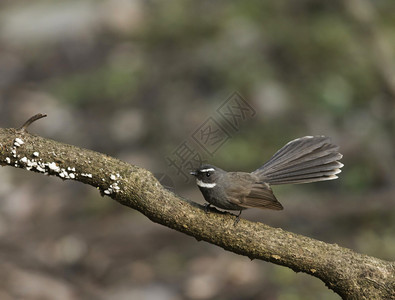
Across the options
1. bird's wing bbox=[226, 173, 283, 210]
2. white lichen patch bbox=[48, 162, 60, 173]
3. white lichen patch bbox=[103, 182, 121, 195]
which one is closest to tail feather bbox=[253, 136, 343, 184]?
bird's wing bbox=[226, 173, 283, 210]

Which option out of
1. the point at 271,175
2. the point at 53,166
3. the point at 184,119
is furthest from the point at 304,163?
the point at 184,119

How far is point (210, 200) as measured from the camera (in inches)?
133

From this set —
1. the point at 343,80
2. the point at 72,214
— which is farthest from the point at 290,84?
the point at 72,214

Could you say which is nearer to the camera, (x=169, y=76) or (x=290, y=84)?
(x=290, y=84)

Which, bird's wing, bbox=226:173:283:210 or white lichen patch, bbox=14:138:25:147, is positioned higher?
bird's wing, bbox=226:173:283:210

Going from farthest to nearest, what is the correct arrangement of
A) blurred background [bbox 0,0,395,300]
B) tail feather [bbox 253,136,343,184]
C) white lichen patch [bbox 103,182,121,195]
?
blurred background [bbox 0,0,395,300] → tail feather [bbox 253,136,343,184] → white lichen patch [bbox 103,182,121,195]

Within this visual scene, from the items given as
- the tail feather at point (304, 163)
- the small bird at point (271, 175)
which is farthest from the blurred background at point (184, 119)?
the tail feather at point (304, 163)

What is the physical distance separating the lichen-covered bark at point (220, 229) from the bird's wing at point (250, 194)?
549 mm

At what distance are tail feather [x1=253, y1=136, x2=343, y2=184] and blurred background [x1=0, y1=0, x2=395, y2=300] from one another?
80 cm

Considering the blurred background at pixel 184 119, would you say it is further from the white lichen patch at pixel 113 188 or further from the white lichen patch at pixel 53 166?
the white lichen patch at pixel 53 166

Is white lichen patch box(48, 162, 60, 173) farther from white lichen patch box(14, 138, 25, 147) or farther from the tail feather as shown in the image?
the tail feather

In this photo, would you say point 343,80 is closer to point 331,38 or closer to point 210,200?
point 331,38

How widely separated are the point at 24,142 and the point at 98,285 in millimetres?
3746

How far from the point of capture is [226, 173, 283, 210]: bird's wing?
11.2ft
